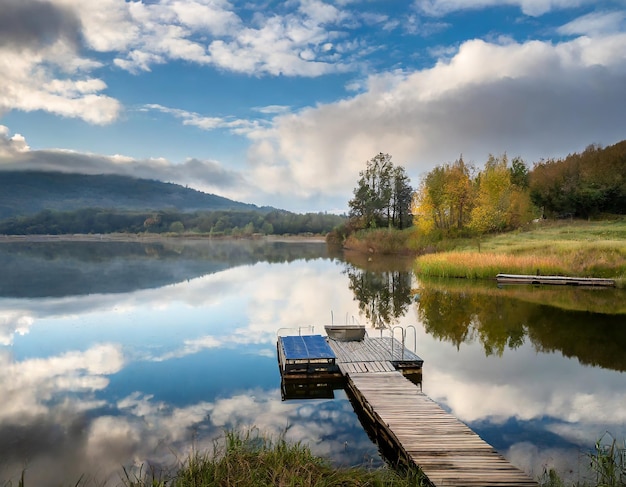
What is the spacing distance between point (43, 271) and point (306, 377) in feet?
161

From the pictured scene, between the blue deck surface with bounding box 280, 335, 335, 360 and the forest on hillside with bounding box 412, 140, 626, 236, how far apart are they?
44679mm

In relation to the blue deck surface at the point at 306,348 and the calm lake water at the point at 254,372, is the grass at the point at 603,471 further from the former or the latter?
the blue deck surface at the point at 306,348

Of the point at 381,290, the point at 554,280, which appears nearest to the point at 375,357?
the point at 381,290

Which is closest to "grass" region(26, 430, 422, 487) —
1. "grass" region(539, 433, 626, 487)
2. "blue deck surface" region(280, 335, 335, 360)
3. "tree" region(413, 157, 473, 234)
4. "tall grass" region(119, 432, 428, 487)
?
"tall grass" region(119, 432, 428, 487)

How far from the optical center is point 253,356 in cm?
2017

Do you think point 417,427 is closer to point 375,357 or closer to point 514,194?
point 375,357

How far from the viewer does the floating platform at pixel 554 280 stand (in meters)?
38.5

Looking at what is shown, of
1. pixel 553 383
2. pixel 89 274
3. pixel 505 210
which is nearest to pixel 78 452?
pixel 553 383

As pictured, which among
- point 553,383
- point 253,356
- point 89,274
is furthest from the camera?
point 89,274

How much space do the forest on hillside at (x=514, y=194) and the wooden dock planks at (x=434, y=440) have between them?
49110 millimetres

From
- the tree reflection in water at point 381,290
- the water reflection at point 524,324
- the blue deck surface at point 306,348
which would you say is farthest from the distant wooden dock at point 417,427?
the tree reflection in water at point 381,290

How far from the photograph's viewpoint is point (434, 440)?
1058 centimetres

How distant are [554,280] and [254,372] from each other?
3152 cm

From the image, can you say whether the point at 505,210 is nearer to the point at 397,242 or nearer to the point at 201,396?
the point at 397,242
